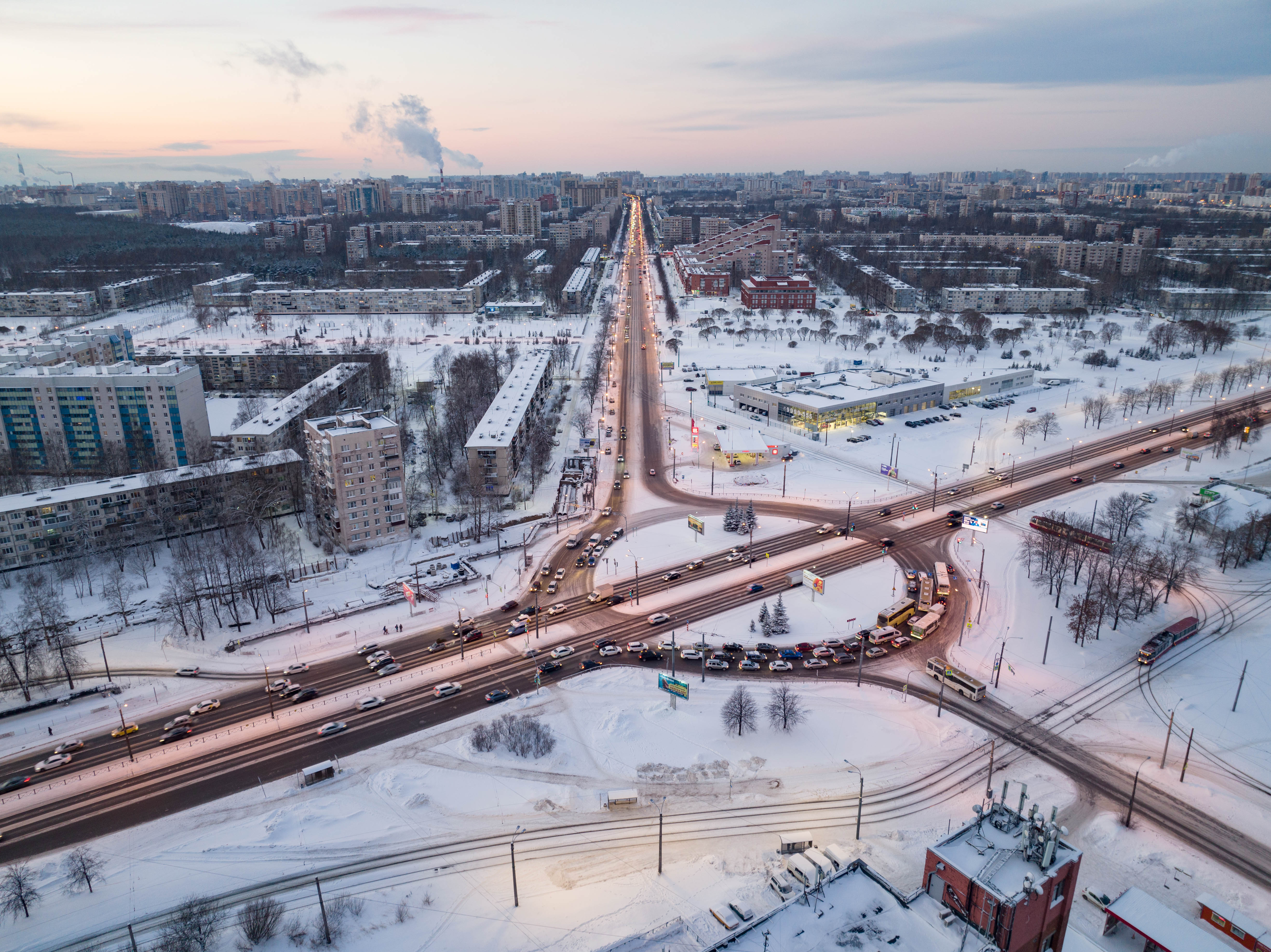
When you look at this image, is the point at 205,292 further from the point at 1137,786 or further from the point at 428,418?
the point at 1137,786

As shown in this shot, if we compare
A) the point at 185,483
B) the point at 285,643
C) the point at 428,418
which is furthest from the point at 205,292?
the point at 285,643

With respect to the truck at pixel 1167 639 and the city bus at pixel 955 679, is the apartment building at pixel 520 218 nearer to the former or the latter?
the city bus at pixel 955 679

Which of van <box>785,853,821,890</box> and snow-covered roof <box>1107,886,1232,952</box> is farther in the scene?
van <box>785,853,821,890</box>

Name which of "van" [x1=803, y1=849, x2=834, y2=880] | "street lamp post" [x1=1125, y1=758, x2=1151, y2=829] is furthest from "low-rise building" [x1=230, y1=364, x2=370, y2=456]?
"street lamp post" [x1=1125, y1=758, x2=1151, y2=829]

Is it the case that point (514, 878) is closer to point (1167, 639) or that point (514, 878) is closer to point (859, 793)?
point (859, 793)

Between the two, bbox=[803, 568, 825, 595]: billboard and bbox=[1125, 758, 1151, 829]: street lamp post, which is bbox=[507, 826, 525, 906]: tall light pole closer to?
bbox=[1125, 758, 1151, 829]: street lamp post

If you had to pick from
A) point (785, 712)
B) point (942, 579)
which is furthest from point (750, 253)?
point (785, 712)

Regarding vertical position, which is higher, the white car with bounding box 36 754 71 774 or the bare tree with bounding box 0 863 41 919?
the bare tree with bounding box 0 863 41 919

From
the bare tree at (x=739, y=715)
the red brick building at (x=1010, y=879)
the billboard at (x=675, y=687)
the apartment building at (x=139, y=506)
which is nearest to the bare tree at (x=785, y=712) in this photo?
the bare tree at (x=739, y=715)
